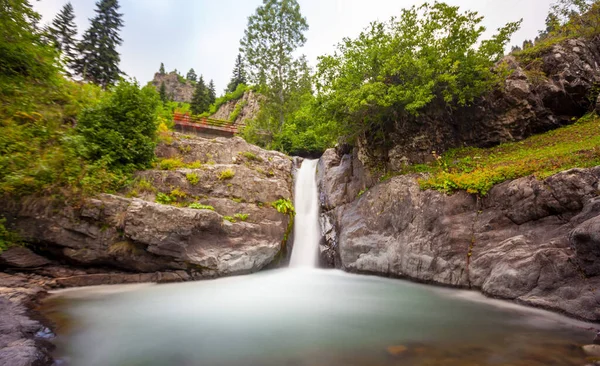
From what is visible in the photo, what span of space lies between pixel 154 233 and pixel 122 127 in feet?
15.5

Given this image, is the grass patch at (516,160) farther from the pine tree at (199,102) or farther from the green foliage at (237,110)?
the pine tree at (199,102)

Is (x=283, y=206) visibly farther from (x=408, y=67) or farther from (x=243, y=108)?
(x=243, y=108)

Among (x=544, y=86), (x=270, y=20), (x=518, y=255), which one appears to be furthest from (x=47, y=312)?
(x=270, y=20)

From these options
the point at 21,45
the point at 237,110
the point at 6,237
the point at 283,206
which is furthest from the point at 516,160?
the point at 237,110

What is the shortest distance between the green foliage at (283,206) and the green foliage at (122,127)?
5.32 meters

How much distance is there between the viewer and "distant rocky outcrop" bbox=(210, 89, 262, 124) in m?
31.8

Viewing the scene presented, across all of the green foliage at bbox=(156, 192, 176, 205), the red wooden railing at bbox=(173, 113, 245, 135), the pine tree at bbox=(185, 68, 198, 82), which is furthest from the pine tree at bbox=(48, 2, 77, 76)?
the pine tree at bbox=(185, 68, 198, 82)

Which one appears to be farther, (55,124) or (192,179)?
(192,179)

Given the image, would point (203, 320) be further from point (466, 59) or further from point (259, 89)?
point (259, 89)

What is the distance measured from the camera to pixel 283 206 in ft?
36.6

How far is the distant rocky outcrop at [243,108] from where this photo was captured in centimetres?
3175

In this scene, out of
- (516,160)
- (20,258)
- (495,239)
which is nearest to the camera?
(20,258)

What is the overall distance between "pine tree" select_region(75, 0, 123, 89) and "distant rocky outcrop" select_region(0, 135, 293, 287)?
22214mm

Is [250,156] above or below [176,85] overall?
below
